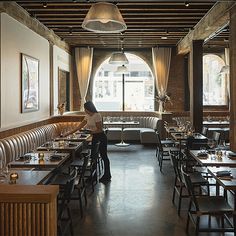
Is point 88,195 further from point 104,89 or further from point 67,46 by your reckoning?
point 104,89

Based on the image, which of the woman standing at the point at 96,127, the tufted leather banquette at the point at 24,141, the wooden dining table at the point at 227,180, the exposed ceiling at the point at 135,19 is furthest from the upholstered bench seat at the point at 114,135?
the wooden dining table at the point at 227,180

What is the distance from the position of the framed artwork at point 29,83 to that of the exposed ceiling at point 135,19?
111cm

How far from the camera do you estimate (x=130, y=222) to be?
15.8 ft

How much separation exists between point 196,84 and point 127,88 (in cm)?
503

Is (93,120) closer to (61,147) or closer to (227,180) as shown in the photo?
(61,147)

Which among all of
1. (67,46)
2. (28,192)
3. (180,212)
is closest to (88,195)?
(180,212)

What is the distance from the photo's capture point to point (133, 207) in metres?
5.49

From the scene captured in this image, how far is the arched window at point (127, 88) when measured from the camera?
587 inches

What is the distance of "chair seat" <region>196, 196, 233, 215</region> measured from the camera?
393cm

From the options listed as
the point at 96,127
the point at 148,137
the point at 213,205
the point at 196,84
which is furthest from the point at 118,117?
the point at 213,205

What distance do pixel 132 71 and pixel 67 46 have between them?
2971 mm

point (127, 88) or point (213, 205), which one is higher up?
point (127, 88)

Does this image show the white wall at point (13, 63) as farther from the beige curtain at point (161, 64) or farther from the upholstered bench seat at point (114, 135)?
the beige curtain at point (161, 64)

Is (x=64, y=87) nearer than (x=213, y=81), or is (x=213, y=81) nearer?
(x=64, y=87)
